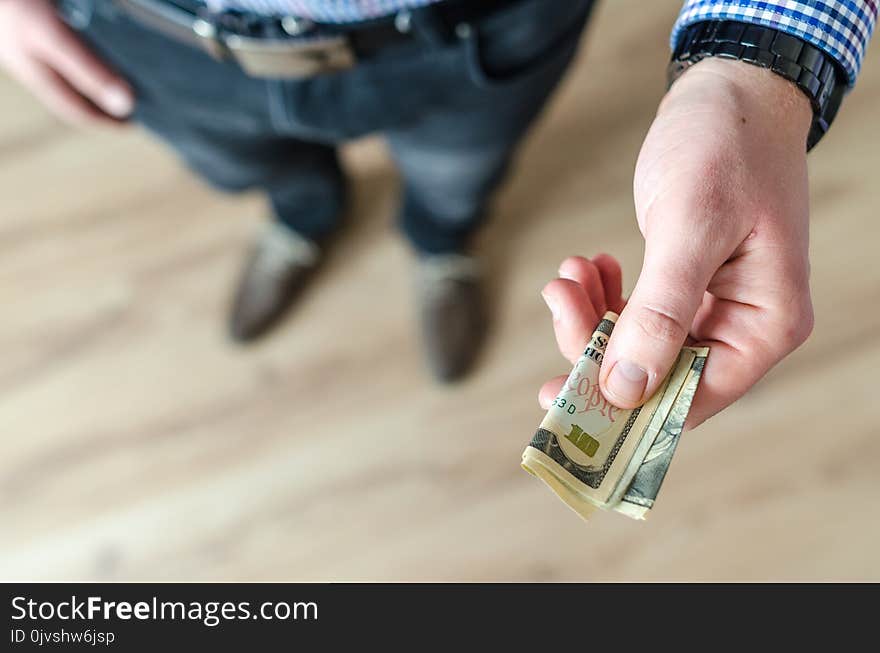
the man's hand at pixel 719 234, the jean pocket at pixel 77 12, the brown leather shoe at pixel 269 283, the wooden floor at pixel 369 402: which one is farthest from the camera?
the brown leather shoe at pixel 269 283

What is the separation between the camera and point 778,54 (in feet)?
1.49

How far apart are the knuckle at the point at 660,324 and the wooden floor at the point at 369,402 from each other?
678 millimetres

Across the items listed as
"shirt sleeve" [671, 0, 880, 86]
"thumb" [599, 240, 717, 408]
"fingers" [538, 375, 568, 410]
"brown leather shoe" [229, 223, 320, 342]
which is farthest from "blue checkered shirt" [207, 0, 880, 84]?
"brown leather shoe" [229, 223, 320, 342]

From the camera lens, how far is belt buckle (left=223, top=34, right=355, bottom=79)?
0.64m

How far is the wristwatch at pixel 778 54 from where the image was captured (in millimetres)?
453

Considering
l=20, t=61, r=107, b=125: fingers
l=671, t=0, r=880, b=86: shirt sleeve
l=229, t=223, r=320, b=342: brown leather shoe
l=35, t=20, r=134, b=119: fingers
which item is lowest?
l=671, t=0, r=880, b=86: shirt sleeve

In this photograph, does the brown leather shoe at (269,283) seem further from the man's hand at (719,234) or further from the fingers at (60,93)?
the man's hand at (719,234)

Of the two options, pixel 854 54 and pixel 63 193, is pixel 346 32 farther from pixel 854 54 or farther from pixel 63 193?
pixel 63 193

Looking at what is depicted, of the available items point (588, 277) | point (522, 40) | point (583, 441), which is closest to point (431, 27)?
point (522, 40)

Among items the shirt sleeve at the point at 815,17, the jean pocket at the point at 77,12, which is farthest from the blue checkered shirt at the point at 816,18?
the jean pocket at the point at 77,12

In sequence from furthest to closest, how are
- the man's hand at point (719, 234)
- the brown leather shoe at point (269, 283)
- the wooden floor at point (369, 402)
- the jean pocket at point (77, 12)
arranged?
the brown leather shoe at point (269, 283)
the wooden floor at point (369, 402)
the jean pocket at point (77, 12)
the man's hand at point (719, 234)

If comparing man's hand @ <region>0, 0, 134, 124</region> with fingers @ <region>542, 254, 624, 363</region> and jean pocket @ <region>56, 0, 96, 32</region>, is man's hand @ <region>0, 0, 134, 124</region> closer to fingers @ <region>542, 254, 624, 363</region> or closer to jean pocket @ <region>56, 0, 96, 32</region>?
jean pocket @ <region>56, 0, 96, 32</region>

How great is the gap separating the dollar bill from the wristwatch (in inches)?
7.2

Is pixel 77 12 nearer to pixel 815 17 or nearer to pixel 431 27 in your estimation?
pixel 431 27
